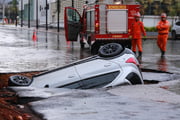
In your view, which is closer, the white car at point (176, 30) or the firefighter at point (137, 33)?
the firefighter at point (137, 33)

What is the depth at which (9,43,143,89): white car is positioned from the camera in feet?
31.7

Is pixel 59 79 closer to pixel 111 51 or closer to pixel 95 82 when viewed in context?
pixel 95 82

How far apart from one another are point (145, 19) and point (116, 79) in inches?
1578

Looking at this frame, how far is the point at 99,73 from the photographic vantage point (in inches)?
381

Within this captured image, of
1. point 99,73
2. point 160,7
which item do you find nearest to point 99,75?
point 99,73

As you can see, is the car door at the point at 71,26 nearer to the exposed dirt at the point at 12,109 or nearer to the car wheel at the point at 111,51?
the car wheel at the point at 111,51

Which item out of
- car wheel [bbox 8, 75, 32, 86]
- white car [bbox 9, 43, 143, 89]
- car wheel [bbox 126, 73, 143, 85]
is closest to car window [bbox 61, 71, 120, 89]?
white car [bbox 9, 43, 143, 89]

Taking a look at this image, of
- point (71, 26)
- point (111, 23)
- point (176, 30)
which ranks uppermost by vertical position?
point (111, 23)

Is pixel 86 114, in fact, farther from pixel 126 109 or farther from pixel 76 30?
pixel 76 30

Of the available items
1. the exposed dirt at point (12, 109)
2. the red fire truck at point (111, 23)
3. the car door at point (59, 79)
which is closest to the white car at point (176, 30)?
the red fire truck at point (111, 23)

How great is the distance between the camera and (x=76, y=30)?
85.0ft

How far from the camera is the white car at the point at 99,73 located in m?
9.66

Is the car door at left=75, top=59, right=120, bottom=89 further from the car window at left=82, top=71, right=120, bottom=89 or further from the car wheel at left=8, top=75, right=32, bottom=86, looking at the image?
the car wheel at left=8, top=75, right=32, bottom=86

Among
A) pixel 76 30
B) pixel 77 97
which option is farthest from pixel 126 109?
pixel 76 30
